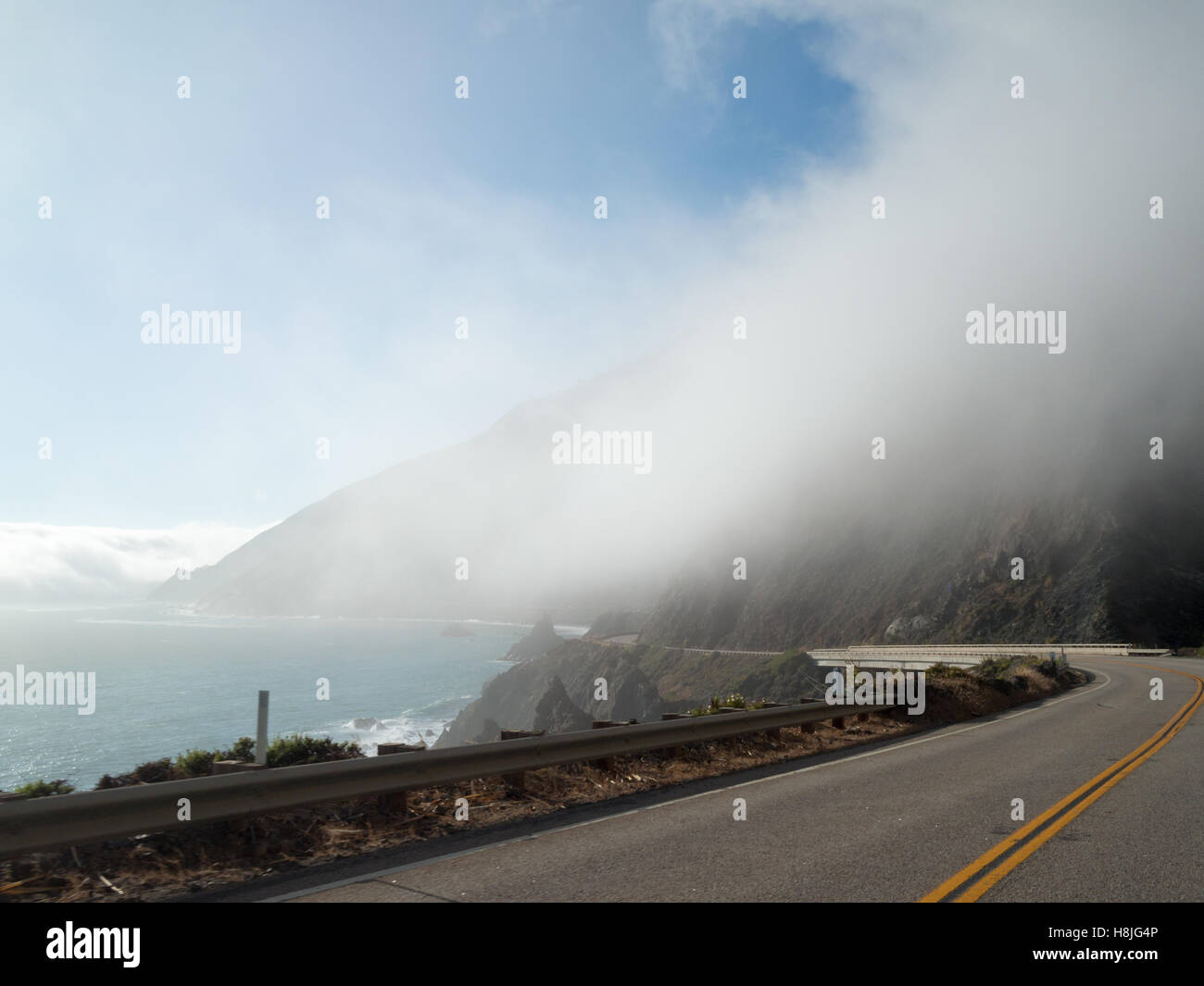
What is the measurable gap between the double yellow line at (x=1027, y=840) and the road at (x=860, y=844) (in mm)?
24

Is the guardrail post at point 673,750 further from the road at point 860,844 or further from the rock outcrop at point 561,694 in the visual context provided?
the rock outcrop at point 561,694

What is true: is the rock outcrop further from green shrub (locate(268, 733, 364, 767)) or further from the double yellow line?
the double yellow line

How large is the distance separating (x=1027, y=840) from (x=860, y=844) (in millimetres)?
1458

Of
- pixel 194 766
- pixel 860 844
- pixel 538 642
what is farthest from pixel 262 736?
pixel 538 642

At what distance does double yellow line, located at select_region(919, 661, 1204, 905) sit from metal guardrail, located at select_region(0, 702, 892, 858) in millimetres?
4367

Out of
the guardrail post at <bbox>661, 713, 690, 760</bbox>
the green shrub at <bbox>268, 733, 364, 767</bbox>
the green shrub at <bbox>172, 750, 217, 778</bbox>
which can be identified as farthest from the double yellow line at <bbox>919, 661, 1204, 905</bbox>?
the green shrub at <bbox>172, 750, 217, 778</bbox>

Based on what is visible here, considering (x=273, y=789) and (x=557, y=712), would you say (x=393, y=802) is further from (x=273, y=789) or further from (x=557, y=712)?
(x=557, y=712)

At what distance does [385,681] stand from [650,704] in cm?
6244

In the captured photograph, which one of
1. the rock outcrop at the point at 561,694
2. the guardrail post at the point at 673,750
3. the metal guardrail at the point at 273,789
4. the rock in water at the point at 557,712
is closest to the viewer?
the metal guardrail at the point at 273,789

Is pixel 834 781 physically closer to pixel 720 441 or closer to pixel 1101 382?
pixel 1101 382

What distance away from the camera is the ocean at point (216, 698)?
70.3 metres

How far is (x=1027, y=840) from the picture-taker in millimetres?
6543

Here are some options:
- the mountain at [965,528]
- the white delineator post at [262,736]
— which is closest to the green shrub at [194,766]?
the white delineator post at [262,736]

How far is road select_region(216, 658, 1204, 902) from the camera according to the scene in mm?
5276
